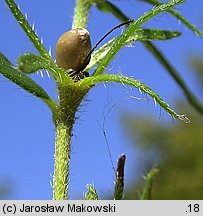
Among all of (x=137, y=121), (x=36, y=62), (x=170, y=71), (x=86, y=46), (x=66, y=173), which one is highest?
(x=137, y=121)

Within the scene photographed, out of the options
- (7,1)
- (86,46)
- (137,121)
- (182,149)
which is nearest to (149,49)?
(86,46)

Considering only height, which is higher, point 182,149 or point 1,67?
point 182,149

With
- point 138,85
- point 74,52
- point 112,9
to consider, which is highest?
point 112,9

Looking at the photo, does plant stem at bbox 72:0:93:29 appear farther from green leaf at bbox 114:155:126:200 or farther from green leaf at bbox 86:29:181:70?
green leaf at bbox 114:155:126:200

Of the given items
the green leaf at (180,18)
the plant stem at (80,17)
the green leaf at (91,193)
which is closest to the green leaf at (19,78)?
the green leaf at (91,193)

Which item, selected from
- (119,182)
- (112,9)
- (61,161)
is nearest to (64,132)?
(61,161)

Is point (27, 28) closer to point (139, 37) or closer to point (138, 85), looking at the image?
point (138, 85)
